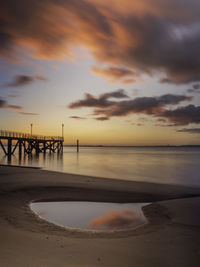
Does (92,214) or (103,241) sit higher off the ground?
(103,241)

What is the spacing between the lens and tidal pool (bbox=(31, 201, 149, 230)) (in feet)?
23.9

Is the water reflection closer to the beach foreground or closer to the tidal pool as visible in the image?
the tidal pool

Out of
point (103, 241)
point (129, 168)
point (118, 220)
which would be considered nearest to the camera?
point (103, 241)

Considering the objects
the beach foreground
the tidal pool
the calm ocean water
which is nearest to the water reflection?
the tidal pool

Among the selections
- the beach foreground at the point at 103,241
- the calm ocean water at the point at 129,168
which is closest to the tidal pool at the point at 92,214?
the beach foreground at the point at 103,241

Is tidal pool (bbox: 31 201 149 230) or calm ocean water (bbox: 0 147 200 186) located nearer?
tidal pool (bbox: 31 201 149 230)

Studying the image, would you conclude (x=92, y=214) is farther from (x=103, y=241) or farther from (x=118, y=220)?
(x=103, y=241)

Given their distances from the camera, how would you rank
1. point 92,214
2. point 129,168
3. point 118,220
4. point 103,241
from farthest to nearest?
point 129,168 < point 92,214 < point 118,220 < point 103,241

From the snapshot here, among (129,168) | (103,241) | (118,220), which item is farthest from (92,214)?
(129,168)

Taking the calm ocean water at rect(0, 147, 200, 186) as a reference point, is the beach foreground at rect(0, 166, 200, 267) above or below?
above

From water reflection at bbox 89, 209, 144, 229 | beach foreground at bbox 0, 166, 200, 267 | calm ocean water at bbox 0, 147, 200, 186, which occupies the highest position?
beach foreground at bbox 0, 166, 200, 267

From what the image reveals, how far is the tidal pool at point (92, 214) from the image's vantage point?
286 inches

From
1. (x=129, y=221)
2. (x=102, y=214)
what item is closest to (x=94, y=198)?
(x=102, y=214)

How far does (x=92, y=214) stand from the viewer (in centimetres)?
840
